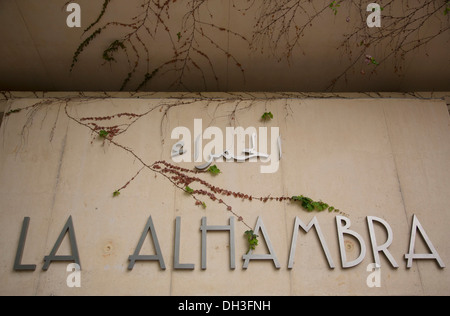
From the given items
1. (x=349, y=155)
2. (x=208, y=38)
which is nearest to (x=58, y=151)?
(x=208, y=38)

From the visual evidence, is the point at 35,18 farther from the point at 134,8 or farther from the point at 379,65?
the point at 379,65

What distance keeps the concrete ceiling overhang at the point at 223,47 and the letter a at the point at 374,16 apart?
0.15 ft

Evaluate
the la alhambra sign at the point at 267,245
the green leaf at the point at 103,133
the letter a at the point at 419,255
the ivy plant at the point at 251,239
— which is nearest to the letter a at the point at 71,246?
the la alhambra sign at the point at 267,245

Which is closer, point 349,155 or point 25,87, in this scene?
point 349,155

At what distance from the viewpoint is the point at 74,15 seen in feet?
12.2

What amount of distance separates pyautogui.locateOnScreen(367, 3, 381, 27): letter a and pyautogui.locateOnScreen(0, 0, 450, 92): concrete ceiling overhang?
0.15ft

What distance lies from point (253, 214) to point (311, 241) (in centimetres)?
55

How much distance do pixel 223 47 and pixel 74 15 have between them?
1.50m

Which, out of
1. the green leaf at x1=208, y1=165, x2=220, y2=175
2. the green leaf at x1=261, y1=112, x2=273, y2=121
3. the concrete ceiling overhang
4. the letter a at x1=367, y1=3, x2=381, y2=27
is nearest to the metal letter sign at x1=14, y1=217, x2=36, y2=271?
the green leaf at x1=208, y1=165, x2=220, y2=175

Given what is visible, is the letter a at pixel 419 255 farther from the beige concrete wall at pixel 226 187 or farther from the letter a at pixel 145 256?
the letter a at pixel 145 256

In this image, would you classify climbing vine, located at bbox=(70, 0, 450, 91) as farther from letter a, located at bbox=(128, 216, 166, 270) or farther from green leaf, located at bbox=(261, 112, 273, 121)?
letter a, located at bbox=(128, 216, 166, 270)

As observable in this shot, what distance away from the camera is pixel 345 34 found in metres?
3.88

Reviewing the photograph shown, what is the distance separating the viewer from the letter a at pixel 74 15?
3.66 meters

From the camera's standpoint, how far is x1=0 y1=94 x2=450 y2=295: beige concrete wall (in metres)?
3.12
